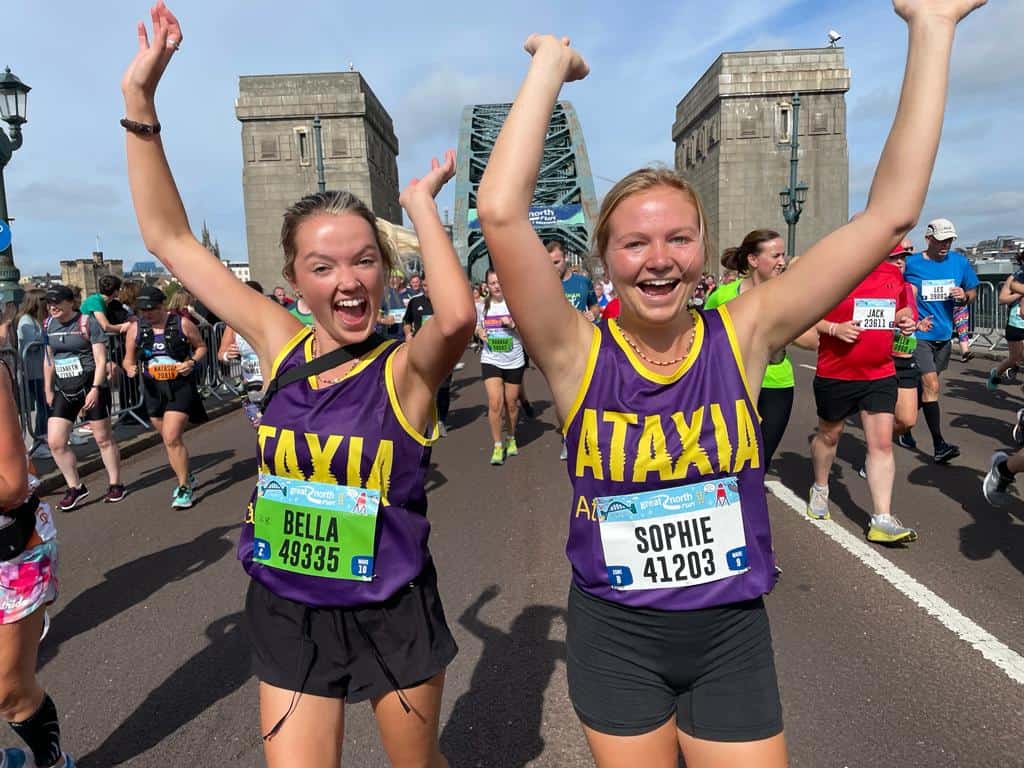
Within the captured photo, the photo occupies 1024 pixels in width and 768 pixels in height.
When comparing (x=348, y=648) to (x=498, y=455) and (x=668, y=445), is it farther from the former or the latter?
(x=498, y=455)

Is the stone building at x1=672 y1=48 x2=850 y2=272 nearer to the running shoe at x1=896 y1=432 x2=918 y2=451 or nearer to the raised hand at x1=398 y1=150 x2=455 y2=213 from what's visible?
the running shoe at x1=896 y1=432 x2=918 y2=451

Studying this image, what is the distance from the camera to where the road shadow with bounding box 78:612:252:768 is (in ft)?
8.98

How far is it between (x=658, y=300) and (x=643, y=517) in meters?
0.50

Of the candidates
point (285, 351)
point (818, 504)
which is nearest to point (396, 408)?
point (285, 351)

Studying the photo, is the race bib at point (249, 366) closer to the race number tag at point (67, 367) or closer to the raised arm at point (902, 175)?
the race number tag at point (67, 367)

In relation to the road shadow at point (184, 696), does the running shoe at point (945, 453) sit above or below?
above

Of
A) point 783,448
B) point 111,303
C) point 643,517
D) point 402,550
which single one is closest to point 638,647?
point 643,517

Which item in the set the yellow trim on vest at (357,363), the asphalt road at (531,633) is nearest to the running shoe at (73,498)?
the asphalt road at (531,633)

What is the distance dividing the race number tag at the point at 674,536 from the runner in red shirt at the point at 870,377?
3.24 m

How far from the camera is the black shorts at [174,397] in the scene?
614 cm

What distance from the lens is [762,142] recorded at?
47.6 metres

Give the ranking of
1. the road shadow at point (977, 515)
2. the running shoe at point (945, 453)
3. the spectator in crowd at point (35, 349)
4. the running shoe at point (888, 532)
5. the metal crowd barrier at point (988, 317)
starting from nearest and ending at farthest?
the road shadow at point (977, 515) < the running shoe at point (888, 532) < the running shoe at point (945, 453) < the spectator in crowd at point (35, 349) < the metal crowd barrier at point (988, 317)

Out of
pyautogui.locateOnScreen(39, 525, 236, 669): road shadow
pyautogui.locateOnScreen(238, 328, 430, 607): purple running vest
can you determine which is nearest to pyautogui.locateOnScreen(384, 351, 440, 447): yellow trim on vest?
pyautogui.locateOnScreen(238, 328, 430, 607): purple running vest

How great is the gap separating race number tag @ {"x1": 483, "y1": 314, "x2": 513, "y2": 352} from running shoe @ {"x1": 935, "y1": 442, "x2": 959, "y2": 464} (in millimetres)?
3914
